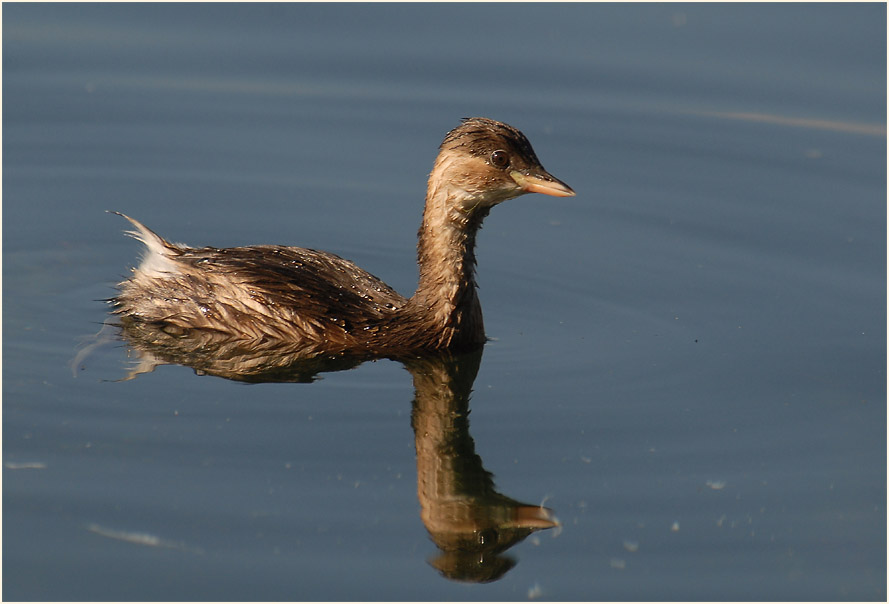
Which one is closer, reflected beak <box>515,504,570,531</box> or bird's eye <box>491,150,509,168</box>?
reflected beak <box>515,504,570,531</box>

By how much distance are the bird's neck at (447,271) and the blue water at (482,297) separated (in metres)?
0.28

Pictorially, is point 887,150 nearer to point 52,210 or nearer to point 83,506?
point 52,210

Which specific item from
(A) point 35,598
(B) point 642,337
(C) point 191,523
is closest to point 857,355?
(B) point 642,337

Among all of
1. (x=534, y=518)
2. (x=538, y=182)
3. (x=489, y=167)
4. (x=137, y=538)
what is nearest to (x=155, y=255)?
(x=489, y=167)

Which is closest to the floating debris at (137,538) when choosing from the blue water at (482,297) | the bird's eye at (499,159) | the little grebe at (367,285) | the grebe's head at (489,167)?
the blue water at (482,297)

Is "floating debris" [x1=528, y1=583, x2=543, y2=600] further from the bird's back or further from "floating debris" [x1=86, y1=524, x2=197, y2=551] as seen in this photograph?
the bird's back

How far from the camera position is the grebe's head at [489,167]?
808 cm

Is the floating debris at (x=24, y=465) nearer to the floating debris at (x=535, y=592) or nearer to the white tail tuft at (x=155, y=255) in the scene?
the white tail tuft at (x=155, y=255)

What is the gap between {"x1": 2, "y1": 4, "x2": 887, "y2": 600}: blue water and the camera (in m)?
6.29

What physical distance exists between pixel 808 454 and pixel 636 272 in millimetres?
2384

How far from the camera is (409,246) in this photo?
970cm

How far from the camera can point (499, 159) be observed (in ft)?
26.5

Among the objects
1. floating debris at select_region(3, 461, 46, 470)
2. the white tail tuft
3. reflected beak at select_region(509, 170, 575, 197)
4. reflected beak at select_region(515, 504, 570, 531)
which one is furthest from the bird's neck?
floating debris at select_region(3, 461, 46, 470)

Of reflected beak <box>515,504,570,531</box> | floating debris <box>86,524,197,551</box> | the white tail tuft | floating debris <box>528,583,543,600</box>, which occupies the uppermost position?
the white tail tuft
